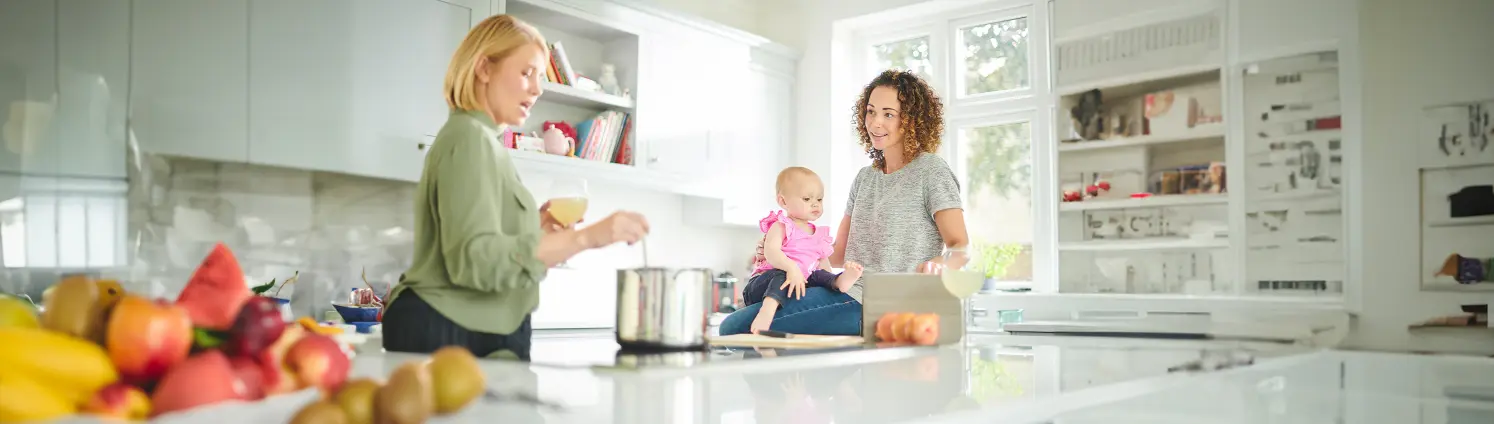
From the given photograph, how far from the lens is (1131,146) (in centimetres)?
455

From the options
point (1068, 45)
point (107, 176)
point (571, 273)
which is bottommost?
point (571, 273)

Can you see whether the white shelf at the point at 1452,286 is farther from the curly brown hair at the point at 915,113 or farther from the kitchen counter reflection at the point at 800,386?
the kitchen counter reflection at the point at 800,386

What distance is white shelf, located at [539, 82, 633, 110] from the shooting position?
423 cm

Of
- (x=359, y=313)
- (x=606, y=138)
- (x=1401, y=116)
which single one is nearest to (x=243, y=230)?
(x=359, y=313)

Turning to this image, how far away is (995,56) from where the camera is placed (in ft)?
17.1

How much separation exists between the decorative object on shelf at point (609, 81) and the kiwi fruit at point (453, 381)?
Answer: 3899 mm

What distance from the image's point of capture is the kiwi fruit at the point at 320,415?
61cm

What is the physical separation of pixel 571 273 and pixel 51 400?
3787 millimetres

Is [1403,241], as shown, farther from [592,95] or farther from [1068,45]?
[592,95]

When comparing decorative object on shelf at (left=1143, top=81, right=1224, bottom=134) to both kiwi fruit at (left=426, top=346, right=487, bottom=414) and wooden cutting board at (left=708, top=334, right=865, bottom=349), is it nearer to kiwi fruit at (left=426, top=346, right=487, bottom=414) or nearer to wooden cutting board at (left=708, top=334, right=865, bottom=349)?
wooden cutting board at (left=708, top=334, right=865, bottom=349)

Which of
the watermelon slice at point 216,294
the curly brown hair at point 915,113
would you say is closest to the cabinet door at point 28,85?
the watermelon slice at point 216,294

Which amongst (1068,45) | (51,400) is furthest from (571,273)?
(51,400)

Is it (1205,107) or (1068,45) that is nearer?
(1205,107)

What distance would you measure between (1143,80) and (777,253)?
280 centimetres
